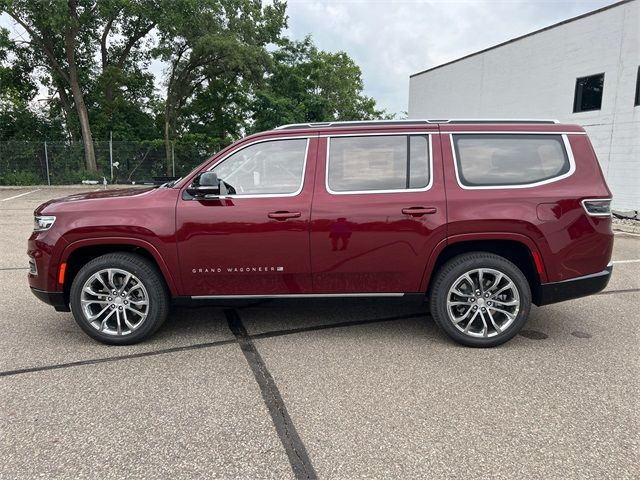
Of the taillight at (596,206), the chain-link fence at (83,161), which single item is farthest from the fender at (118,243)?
the chain-link fence at (83,161)

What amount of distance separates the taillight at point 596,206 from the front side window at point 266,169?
2383 millimetres

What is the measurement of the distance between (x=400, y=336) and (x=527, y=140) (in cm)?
205

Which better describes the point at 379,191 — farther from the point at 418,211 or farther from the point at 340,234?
the point at 340,234

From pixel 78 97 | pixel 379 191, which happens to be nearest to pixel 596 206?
pixel 379 191

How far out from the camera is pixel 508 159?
13.1 ft

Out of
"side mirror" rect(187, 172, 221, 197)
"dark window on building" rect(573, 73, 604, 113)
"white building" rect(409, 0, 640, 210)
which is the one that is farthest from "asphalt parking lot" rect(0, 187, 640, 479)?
"dark window on building" rect(573, 73, 604, 113)

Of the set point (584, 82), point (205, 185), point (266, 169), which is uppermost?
point (584, 82)

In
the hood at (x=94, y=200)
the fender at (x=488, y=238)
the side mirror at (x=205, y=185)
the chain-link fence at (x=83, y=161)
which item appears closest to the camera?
the side mirror at (x=205, y=185)

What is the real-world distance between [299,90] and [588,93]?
1610 centimetres

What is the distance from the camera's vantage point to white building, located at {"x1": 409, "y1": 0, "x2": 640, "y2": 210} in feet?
46.6

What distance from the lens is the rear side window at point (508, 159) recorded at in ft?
13.0

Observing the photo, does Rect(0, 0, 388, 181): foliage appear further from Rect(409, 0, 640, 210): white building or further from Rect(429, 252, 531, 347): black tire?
Rect(429, 252, 531, 347): black tire

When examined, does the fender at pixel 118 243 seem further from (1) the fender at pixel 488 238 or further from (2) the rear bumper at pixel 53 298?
(1) the fender at pixel 488 238

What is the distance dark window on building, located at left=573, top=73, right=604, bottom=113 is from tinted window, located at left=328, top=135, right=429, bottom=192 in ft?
47.7
